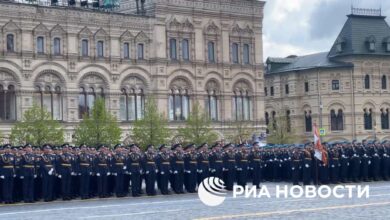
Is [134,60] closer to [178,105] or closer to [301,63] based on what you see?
[178,105]

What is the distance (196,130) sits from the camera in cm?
5094

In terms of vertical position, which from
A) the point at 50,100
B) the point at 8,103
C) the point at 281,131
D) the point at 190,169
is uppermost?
the point at 50,100

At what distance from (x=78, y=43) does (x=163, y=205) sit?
92.8 ft

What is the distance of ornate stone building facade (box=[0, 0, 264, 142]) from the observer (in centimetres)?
4681

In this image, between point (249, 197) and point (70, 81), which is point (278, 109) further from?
point (249, 197)

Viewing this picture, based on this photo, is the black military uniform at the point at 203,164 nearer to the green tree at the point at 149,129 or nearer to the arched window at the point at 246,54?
the green tree at the point at 149,129

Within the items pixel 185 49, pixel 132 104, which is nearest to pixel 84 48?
pixel 132 104

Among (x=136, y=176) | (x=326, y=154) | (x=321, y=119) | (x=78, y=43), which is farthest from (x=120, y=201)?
(x=321, y=119)

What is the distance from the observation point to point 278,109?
71000 millimetres

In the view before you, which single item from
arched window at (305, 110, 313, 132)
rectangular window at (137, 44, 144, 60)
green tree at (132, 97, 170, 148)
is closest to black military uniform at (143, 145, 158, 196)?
green tree at (132, 97, 170, 148)

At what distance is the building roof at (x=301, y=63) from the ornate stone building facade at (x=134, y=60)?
37.4 feet

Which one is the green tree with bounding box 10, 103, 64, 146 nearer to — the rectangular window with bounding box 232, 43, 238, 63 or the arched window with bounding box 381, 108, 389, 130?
the rectangular window with bounding box 232, 43, 238, 63

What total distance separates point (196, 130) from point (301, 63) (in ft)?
72.5

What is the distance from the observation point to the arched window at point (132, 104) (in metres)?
51.4
